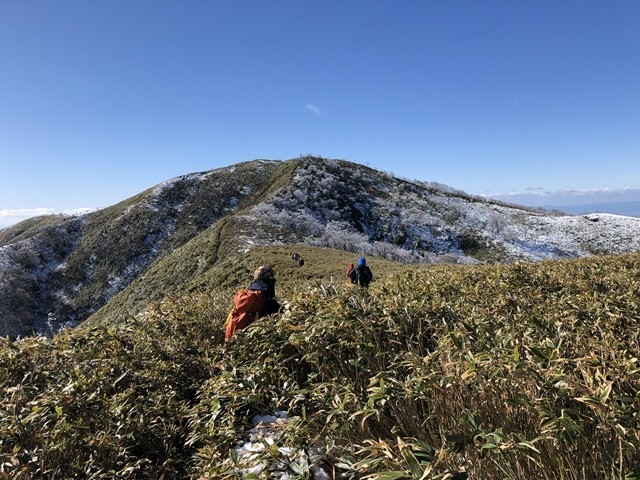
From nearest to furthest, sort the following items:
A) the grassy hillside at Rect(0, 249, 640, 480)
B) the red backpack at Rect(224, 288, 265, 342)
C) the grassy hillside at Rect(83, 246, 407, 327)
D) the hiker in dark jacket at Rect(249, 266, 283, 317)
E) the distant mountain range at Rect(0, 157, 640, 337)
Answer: the grassy hillside at Rect(0, 249, 640, 480) < the red backpack at Rect(224, 288, 265, 342) < the hiker in dark jacket at Rect(249, 266, 283, 317) < the grassy hillside at Rect(83, 246, 407, 327) < the distant mountain range at Rect(0, 157, 640, 337)

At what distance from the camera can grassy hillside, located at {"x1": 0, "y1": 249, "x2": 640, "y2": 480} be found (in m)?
2.54

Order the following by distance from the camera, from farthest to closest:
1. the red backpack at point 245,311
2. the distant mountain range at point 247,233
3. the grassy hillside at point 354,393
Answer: the distant mountain range at point 247,233 < the red backpack at point 245,311 < the grassy hillside at point 354,393

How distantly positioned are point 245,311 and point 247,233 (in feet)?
140

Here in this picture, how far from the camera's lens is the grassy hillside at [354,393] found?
2.54 m

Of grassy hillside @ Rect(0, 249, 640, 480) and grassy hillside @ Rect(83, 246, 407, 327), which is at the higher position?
grassy hillside @ Rect(0, 249, 640, 480)

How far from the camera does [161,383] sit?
5094mm

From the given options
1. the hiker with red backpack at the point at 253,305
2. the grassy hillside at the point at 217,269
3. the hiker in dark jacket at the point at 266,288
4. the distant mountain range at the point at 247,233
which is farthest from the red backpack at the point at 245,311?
the distant mountain range at the point at 247,233

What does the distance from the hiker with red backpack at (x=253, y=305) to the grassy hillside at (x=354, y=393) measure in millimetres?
665

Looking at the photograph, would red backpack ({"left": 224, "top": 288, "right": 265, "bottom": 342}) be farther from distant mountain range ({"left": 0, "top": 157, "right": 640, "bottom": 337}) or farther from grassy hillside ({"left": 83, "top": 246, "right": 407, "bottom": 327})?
distant mountain range ({"left": 0, "top": 157, "right": 640, "bottom": 337})

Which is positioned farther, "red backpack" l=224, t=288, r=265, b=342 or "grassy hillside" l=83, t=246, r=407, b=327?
"grassy hillside" l=83, t=246, r=407, b=327

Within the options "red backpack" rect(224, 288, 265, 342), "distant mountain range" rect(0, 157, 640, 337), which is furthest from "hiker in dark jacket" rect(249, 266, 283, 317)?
"distant mountain range" rect(0, 157, 640, 337)

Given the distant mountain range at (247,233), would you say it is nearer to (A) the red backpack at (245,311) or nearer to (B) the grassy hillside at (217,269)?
(B) the grassy hillside at (217,269)

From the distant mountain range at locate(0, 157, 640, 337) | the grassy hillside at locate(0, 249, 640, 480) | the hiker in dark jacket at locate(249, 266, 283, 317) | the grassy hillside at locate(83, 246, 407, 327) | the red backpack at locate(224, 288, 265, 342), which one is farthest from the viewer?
the distant mountain range at locate(0, 157, 640, 337)

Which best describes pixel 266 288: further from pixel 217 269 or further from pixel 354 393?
pixel 217 269
